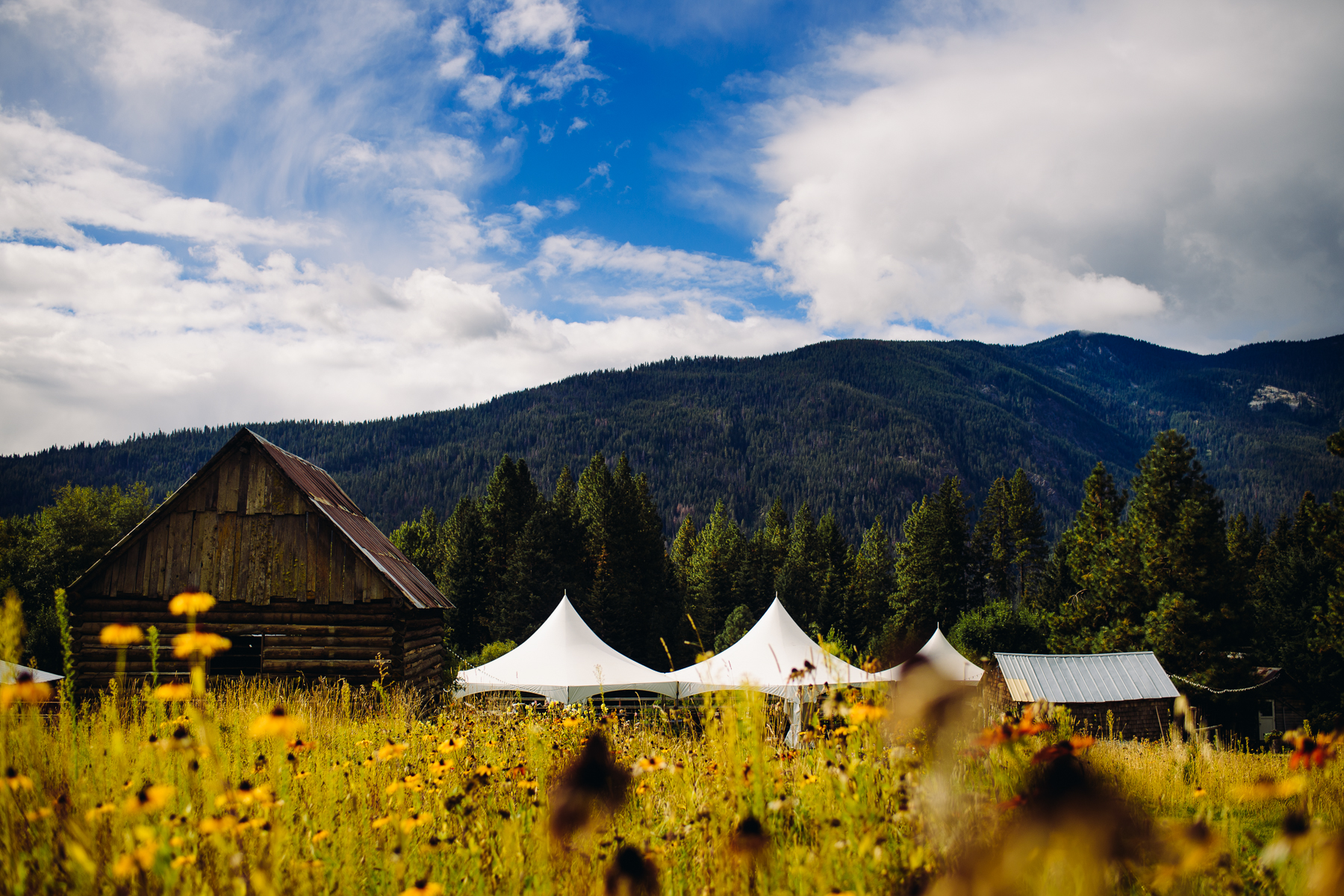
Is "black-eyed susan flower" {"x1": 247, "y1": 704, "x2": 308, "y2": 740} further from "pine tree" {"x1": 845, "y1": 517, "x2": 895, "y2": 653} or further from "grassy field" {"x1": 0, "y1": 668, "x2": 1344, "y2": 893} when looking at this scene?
"pine tree" {"x1": 845, "y1": 517, "x2": 895, "y2": 653}

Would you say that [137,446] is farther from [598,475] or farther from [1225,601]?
[1225,601]

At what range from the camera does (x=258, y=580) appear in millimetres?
13562

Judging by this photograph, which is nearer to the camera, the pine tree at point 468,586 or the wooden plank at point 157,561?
the wooden plank at point 157,561

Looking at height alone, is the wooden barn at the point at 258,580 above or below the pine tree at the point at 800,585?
above

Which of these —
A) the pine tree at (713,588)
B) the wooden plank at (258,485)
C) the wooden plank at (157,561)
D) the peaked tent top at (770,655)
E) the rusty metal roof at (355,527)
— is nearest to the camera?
the wooden plank at (157,561)

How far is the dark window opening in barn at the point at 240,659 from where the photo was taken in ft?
50.5

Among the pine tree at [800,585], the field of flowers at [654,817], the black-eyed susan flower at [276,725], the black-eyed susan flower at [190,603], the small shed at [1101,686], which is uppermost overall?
the black-eyed susan flower at [190,603]

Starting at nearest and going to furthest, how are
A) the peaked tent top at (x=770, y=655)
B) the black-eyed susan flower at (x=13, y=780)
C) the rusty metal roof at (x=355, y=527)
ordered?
the black-eyed susan flower at (x=13, y=780), the rusty metal roof at (x=355, y=527), the peaked tent top at (x=770, y=655)

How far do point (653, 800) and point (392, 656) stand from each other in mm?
11065

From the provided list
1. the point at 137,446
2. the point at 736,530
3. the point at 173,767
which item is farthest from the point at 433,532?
the point at 137,446

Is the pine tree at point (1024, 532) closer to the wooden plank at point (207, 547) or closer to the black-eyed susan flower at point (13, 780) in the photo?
the wooden plank at point (207, 547)

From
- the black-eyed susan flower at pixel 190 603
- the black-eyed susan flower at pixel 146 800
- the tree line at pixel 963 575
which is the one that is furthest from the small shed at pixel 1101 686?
the black-eyed susan flower at pixel 146 800

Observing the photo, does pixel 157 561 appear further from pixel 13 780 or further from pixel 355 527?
pixel 13 780

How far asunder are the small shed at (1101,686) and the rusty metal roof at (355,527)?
18.7 metres
